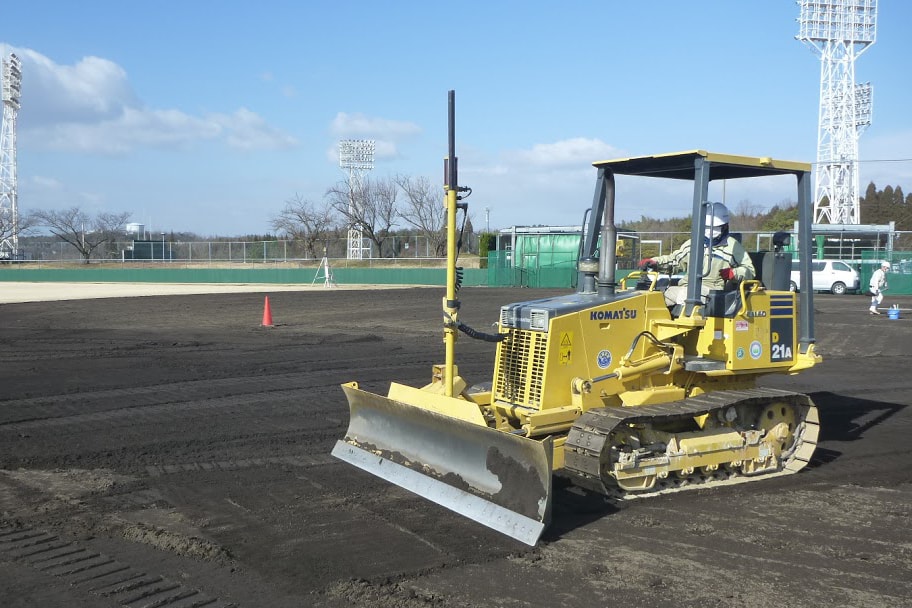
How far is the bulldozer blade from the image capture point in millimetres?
5570

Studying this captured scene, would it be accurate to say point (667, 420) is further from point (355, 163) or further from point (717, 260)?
point (355, 163)

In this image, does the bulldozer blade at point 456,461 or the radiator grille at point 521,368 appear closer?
the bulldozer blade at point 456,461

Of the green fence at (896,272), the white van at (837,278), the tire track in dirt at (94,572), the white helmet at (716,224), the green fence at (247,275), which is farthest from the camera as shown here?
the green fence at (247,275)

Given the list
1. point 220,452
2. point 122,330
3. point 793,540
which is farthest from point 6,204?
point 793,540

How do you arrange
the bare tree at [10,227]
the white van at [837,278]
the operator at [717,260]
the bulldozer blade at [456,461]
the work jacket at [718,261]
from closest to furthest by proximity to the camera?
the bulldozer blade at [456,461]
the operator at [717,260]
the work jacket at [718,261]
the white van at [837,278]
the bare tree at [10,227]

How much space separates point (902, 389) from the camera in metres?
12.1

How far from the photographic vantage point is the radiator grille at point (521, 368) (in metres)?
6.43

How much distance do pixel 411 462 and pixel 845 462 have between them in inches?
167

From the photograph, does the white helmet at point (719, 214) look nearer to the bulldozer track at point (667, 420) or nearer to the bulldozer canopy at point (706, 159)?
the bulldozer canopy at point (706, 159)

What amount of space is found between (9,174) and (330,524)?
256ft

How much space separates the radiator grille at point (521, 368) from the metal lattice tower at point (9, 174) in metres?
69.4

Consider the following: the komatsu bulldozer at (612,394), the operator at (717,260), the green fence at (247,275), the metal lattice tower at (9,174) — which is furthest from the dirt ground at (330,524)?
the metal lattice tower at (9,174)

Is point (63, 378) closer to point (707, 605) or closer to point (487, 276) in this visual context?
point (707, 605)

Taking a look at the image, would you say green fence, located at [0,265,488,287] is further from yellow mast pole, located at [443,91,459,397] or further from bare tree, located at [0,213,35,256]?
yellow mast pole, located at [443,91,459,397]
